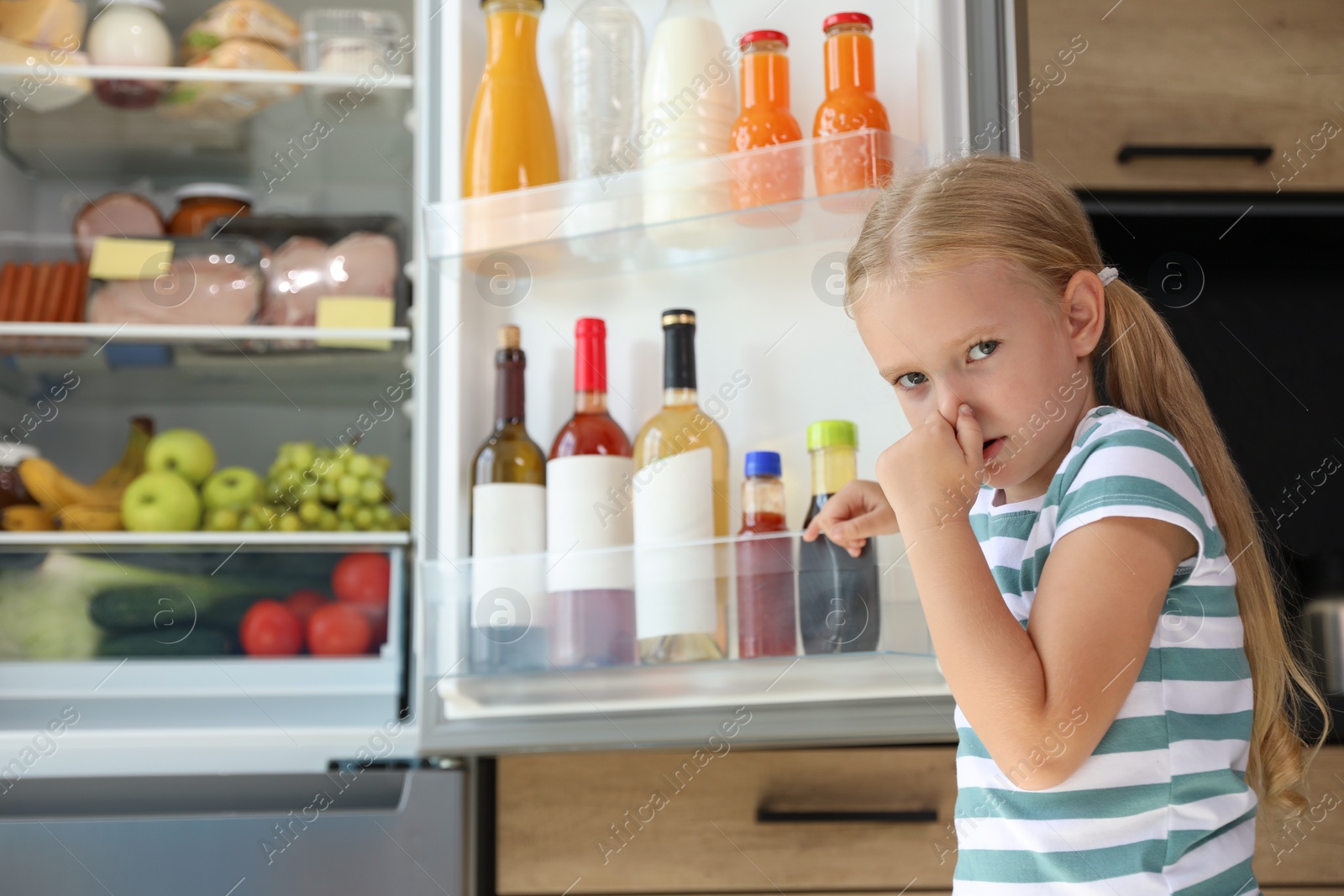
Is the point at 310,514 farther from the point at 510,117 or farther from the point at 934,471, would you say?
the point at 934,471

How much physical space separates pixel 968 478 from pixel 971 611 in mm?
94

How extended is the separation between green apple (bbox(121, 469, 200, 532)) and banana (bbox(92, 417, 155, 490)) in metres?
0.06

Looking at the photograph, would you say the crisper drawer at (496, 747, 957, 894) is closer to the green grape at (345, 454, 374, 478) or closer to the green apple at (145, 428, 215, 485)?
the green grape at (345, 454, 374, 478)

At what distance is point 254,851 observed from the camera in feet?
3.54

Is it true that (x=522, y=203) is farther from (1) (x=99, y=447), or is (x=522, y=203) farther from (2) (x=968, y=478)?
(1) (x=99, y=447)

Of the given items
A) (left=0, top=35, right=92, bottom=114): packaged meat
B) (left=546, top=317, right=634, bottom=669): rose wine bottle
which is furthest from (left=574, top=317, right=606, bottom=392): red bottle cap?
(left=0, top=35, right=92, bottom=114): packaged meat

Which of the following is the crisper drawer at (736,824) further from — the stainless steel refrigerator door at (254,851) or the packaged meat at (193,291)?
the packaged meat at (193,291)

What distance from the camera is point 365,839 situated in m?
1.08

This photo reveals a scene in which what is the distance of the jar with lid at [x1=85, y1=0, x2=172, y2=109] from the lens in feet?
4.57

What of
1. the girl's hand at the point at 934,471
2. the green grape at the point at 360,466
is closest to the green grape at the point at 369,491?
the green grape at the point at 360,466

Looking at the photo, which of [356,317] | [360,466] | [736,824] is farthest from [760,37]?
[736,824]

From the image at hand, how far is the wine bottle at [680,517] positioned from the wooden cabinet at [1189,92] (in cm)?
48

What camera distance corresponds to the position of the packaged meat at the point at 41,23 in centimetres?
138

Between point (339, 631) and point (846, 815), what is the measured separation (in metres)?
0.63
